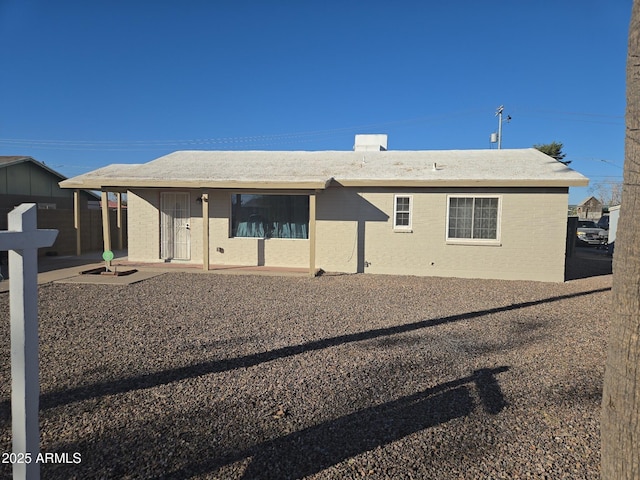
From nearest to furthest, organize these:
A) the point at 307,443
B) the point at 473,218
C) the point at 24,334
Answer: the point at 24,334 → the point at 307,443 → the point at 473,218

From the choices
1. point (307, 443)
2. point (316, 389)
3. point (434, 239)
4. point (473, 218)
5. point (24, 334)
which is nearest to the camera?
point (24, 334)

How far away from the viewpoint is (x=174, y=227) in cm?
1402

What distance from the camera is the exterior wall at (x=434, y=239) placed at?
460 inches

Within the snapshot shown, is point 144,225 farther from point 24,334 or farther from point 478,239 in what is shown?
point 24,334

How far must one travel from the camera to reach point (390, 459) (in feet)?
9.83

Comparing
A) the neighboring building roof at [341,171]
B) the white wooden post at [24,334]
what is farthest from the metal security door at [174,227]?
the white wooden post at [24,334]

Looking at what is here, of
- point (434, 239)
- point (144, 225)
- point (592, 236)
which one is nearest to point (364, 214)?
point (434, 239)

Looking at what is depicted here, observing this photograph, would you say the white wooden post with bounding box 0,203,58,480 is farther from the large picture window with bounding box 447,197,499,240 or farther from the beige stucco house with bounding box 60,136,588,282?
the large picture window with bounding box 447,197,499,240

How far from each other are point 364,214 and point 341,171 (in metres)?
1.66

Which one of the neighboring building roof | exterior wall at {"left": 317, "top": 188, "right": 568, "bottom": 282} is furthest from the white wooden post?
exterior wall at {"left": 317, "top": 188, "right": 568, "bottom": 282}

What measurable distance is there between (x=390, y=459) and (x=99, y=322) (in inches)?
209

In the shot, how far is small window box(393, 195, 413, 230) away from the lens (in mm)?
12414

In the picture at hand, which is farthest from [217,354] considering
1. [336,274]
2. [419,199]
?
[419,199]

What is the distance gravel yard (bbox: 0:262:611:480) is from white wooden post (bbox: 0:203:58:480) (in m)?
0.78
